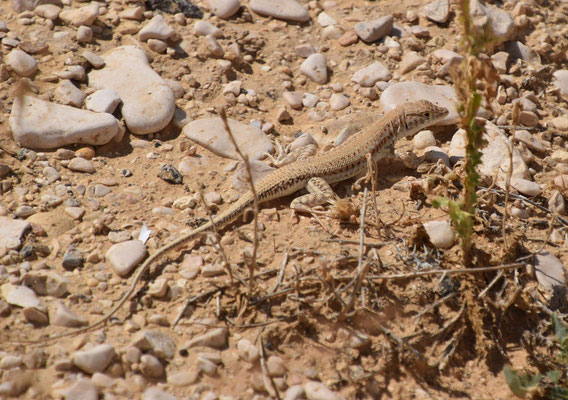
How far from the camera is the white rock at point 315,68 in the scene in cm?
597

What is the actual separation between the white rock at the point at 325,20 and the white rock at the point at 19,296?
4.52m

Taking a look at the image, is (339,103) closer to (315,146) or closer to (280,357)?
(315,146)

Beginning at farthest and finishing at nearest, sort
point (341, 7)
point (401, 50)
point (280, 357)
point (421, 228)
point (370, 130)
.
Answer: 1. point (341, 7)
2. point (401, 50)
3. point (370, 130)
4. point (421, 228)
5. point (280, 357)

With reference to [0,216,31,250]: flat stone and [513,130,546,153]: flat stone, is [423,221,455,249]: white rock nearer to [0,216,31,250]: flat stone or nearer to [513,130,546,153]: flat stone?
[513,130,546,153]: flat stone

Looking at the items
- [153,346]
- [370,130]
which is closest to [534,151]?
[370,130]

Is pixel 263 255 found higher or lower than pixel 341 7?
lower

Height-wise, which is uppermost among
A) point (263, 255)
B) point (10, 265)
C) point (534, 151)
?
point (10, 265)

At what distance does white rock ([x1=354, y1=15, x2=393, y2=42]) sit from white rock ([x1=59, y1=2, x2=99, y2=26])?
2908mm

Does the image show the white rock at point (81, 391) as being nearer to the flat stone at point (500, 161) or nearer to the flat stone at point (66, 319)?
the flat stone at point (66, 319)

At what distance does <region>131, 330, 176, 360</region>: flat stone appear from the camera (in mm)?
3414

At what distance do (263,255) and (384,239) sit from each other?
0.94 m

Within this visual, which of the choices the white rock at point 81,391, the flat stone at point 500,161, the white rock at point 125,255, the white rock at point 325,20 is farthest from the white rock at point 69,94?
the flat stone at point 500,161

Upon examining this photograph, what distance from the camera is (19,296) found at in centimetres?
358

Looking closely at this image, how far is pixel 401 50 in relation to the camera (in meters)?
6.25
